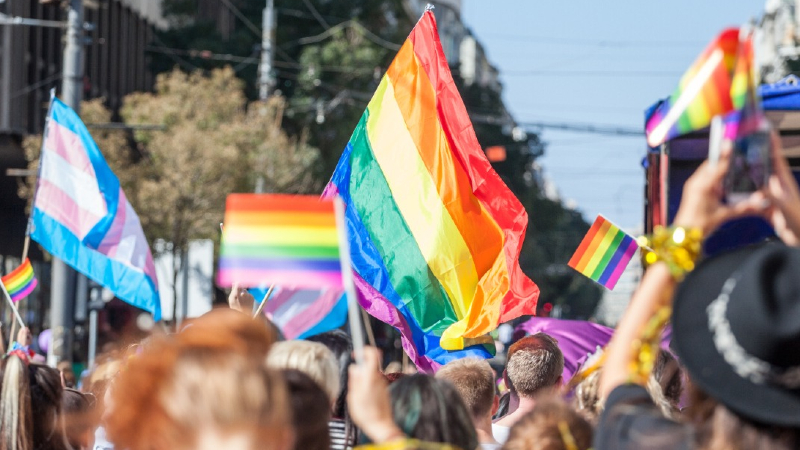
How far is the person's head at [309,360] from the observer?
11.8 feet

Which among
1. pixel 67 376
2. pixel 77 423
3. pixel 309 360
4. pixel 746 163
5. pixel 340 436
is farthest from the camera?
pixel 67 376

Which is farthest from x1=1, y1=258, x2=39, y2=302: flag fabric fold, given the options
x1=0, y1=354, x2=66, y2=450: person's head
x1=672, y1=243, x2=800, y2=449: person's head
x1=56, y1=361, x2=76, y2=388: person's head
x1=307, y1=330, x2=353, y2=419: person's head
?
x1=672, y1=243, x2=800, y2=449: person's head

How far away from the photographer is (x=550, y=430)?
2.96m

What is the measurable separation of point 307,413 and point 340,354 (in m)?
1.68

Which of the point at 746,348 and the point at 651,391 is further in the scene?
the point at 651,391

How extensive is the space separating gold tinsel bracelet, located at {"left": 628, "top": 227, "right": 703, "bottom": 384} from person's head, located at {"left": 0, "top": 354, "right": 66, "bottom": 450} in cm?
230

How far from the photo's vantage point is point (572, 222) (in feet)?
364

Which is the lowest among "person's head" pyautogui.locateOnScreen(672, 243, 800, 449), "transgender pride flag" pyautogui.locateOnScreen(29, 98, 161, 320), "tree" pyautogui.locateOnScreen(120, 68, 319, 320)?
"tree" pyautogui.locateOnScreen(120, 68, 319, 320)

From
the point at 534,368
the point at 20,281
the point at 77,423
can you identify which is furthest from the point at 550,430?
the point at 20,281

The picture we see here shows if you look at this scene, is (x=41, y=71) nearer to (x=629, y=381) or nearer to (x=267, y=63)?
(x=267, y=63)

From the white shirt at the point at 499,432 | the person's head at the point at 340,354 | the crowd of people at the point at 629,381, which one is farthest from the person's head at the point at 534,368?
the crowd of people at the point at 629,381

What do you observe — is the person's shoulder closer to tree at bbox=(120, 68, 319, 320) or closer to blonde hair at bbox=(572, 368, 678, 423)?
blonde hair at bbox=(572, 368, 678, 423)

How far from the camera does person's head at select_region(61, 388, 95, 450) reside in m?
4.29

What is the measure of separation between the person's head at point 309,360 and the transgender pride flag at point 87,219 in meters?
4.67
